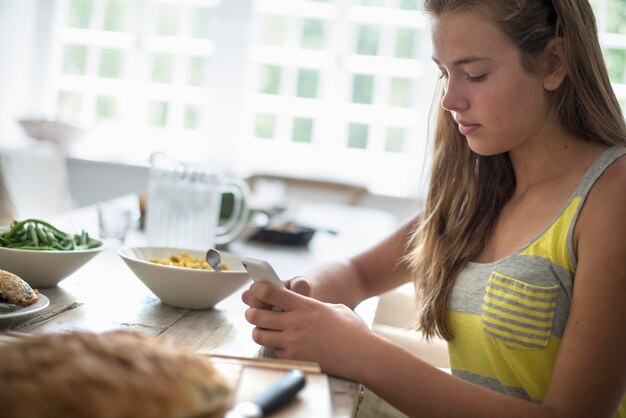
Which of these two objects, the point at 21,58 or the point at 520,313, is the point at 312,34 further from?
the point at 520,313

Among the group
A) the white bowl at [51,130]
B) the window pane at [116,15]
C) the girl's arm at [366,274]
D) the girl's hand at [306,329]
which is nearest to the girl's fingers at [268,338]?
the girl's hand at [306,329]

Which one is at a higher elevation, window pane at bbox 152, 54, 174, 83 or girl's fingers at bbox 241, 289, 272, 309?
window pane at bbox 152, 54, 174, 83

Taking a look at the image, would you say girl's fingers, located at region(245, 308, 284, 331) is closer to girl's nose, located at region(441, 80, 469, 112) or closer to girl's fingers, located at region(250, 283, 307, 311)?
girl's fingers, located at region(250, 283, 307, 311)

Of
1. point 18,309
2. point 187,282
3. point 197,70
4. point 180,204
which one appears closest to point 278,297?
point 187,282

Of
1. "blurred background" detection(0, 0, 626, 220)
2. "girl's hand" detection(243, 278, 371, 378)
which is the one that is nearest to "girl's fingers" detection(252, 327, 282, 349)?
"girl's hand" detection(243, 278, 371, 378)

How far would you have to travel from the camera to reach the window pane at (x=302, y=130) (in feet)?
14.8

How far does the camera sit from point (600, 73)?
3.87 ft

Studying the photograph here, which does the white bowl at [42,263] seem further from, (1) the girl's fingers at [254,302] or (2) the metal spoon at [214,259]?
(1) the girl's fingers at [254,302]

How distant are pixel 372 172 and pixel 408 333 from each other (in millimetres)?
2929

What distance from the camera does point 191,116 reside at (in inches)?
180

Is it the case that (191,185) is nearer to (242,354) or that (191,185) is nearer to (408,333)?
(408,333)

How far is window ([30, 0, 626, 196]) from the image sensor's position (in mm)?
4348

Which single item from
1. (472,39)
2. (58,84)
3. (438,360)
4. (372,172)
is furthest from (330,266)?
(58,84)

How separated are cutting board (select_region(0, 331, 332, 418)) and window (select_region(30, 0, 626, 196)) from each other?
3577mm
